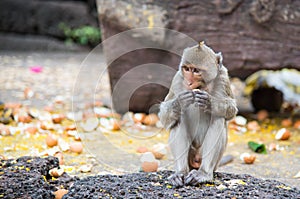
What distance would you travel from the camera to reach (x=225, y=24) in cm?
586

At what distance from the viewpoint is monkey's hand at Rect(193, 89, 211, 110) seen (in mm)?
3328

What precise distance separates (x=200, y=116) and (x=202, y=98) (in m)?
0.26

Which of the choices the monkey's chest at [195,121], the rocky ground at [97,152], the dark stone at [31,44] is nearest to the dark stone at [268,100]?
the rocky ground at [97,152]

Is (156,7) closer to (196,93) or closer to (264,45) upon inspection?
(264,45)

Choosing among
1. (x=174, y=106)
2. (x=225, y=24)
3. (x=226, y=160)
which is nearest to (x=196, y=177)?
(x=174, y=106)

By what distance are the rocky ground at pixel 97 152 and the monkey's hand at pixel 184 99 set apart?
541mm

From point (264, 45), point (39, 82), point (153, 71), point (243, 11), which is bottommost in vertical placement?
point (39, 82)

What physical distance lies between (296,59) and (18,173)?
3623 millimetres

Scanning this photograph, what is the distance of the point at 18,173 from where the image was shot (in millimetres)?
3590

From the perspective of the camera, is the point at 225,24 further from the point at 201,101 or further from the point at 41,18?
the point at 41,18

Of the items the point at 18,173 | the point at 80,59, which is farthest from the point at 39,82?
the point at 18,173

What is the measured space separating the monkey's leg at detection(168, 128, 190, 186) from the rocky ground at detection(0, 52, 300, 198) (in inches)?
3.6

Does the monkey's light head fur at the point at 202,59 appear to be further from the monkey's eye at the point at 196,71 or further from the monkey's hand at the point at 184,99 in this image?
the monkey's hand at the point at 184,99

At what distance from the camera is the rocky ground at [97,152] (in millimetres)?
3371
